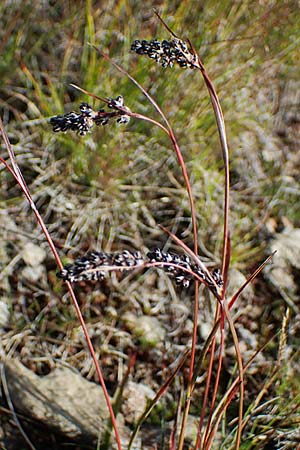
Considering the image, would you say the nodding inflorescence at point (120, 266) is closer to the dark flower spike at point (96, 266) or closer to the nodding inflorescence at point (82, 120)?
the dark flower spike at point (96, 266)

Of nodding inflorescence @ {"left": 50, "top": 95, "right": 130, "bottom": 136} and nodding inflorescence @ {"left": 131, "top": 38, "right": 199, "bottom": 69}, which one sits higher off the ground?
nodding inflorescence @ {"left": 131, "top": 38, "right": 199, "bottom": 69}

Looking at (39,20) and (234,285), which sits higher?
(39,20)

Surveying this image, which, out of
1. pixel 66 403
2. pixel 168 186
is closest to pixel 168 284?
pixel 168 186

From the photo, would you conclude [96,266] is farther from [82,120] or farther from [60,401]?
[60,401]

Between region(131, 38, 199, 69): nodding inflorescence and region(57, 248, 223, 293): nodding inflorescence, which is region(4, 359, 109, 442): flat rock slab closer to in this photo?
region(57, 248, 223, 293): nodding inflorescence

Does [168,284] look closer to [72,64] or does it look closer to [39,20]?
[72,64]

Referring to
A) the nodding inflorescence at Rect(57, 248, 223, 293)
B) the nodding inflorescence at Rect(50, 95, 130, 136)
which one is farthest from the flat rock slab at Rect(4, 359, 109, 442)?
the nodding inflorescence at Rect(50, 95, 130, 136)
